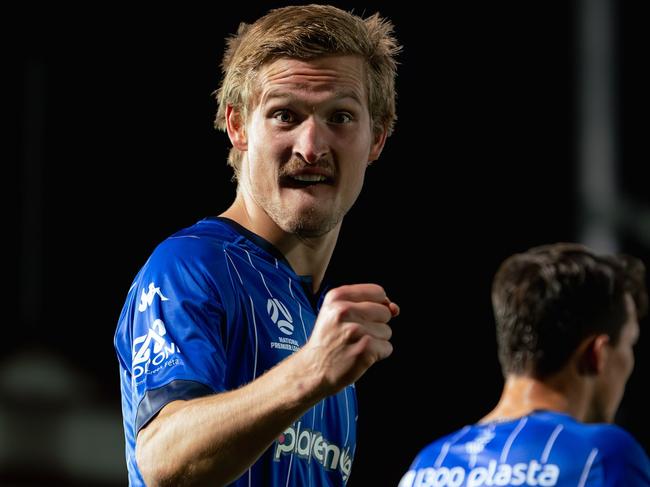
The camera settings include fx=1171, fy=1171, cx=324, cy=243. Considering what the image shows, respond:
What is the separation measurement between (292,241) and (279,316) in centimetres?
23

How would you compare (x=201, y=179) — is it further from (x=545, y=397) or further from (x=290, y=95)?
(x=545, y=397)

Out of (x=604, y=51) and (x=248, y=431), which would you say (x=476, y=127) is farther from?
(x=248, y=431)

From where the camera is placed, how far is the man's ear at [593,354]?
2.15m

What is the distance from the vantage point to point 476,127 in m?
6.12

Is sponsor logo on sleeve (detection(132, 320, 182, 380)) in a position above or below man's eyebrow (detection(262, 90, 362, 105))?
below

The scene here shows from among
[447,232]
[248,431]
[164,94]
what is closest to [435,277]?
[447,232]

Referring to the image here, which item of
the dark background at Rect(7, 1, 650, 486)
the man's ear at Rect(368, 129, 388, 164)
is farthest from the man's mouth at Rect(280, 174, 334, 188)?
the dark background at Rect(7, 1, 650, 486)

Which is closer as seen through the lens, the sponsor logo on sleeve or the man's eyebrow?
the sponsor logo on sleeve

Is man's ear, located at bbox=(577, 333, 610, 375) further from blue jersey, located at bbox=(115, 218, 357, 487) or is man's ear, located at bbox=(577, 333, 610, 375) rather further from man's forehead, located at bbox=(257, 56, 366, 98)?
man's forehead, located at bbox=(257, 56, 366, 98)

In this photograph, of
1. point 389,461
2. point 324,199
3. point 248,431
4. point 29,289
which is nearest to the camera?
point 248,431

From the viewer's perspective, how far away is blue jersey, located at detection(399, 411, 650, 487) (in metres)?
1.91

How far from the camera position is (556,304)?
2.16m

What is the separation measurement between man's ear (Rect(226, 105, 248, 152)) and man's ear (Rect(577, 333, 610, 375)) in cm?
83

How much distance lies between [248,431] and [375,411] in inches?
174
